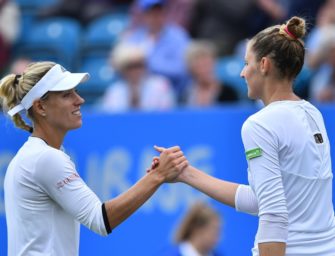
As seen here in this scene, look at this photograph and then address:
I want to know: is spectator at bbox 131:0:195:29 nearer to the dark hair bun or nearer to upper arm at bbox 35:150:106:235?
upper arm at bbox 35:150:106:235

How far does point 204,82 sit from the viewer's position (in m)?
8.70

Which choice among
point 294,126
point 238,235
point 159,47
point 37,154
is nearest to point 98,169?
point 238,235

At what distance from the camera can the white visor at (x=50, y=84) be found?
448cm

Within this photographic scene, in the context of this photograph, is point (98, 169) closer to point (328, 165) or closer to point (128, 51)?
point (128, 51)

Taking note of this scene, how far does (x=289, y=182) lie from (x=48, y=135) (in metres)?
1.14

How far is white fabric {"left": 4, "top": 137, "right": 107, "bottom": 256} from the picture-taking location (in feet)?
13.9

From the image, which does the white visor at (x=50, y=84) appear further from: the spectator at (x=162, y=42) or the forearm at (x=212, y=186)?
the spectator at (x=162, y=42)

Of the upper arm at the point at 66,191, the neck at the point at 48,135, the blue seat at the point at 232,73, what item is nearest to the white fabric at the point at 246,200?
the upper arm at the point at 66,191

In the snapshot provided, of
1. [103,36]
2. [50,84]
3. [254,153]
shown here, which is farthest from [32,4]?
[254,153]

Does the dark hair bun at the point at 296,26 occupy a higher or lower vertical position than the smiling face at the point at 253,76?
higher

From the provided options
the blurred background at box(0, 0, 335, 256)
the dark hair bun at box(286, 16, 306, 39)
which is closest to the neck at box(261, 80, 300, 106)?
the dark hair bun at box(286, 16, 306, 39)

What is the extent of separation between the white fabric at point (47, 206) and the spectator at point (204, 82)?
4324 millimetres

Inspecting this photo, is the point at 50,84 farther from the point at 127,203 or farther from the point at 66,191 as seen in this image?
the point at 127,203

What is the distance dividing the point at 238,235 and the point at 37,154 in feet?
10.8
